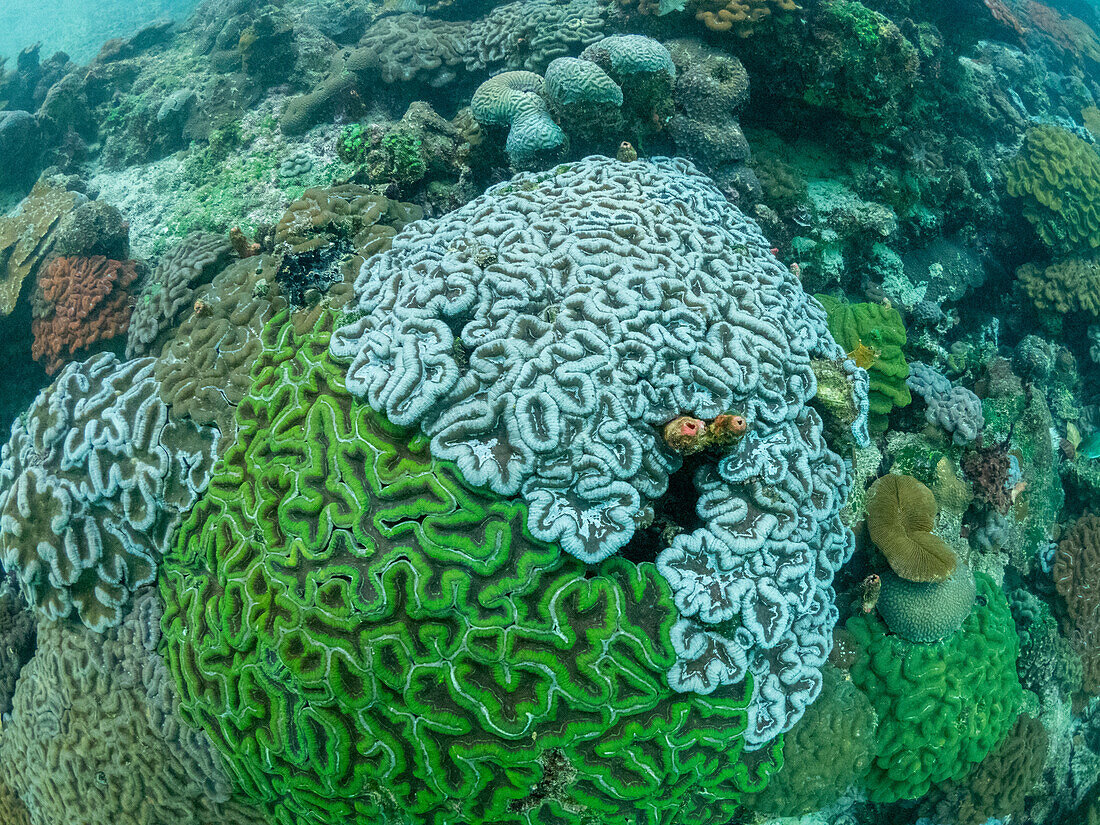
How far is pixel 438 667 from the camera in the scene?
10.6 feet

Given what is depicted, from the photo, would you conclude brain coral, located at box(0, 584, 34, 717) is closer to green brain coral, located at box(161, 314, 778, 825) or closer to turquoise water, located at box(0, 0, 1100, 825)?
turquoise water, located at box(0, 0, 1100, 825)

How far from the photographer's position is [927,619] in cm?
462

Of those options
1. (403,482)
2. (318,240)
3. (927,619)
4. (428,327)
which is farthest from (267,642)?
(927,619)

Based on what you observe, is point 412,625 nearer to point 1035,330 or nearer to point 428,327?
→ point 428,327

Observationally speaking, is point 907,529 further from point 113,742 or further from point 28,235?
point 28,235

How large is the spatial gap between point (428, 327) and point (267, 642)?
2239mm

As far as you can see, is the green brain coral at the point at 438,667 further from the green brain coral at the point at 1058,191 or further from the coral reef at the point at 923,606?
the green brain coral at the point at 1058,191

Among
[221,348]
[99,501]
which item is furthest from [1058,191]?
[99,501]

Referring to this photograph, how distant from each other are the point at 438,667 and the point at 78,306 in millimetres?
7150

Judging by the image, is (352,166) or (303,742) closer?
(303,742)

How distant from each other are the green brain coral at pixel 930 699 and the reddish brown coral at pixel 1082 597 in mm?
2911

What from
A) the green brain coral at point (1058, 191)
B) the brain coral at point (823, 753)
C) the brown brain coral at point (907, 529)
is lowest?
the brain coral at point (823, 753)

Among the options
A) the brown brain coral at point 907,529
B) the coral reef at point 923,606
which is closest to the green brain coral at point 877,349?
the brown brain coral at point 907,529

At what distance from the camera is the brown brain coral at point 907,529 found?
4594mm
